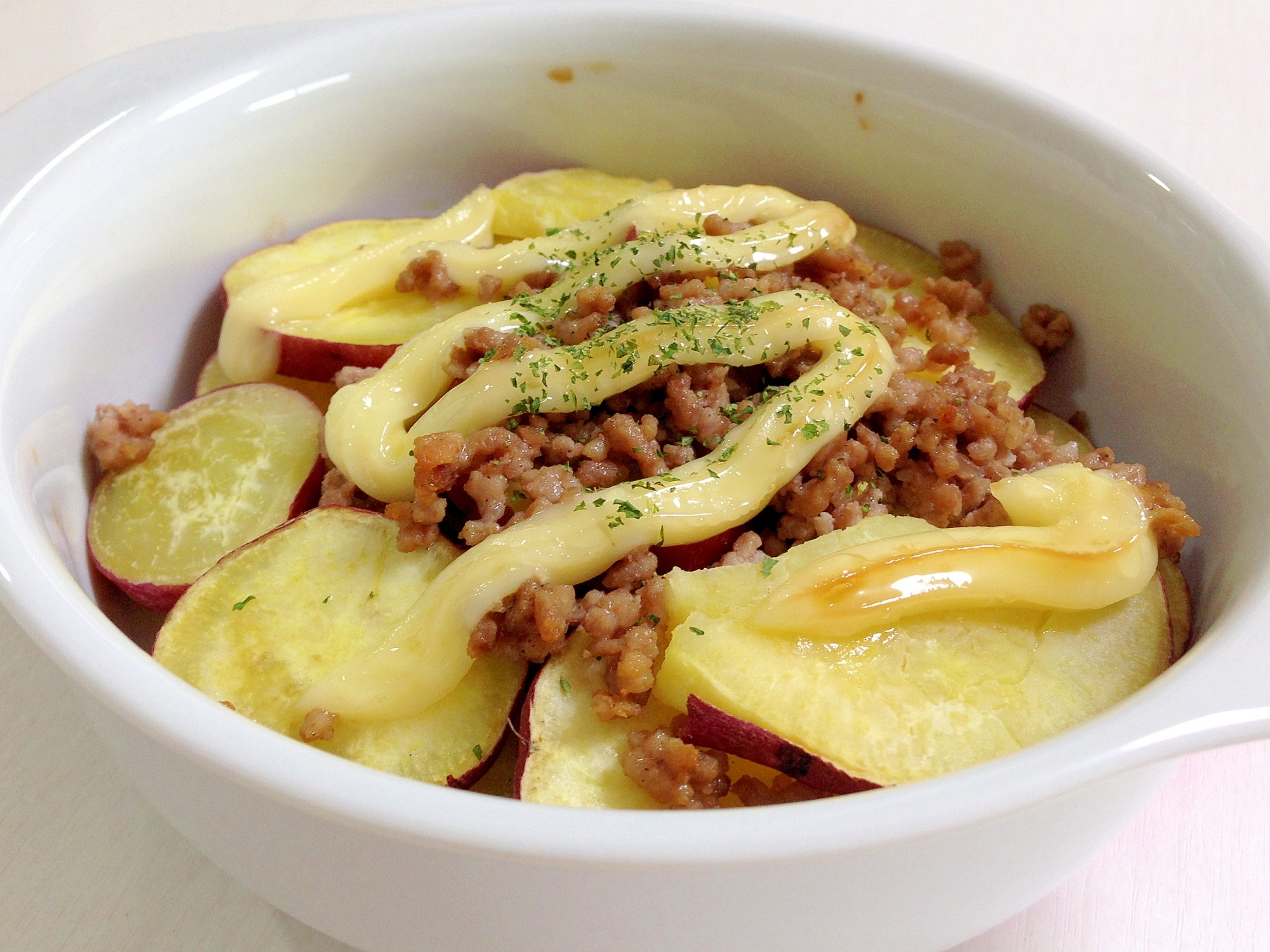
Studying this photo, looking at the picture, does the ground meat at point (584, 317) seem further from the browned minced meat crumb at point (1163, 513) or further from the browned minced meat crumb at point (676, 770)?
the browned minced meat crumb at point (1163, 513)

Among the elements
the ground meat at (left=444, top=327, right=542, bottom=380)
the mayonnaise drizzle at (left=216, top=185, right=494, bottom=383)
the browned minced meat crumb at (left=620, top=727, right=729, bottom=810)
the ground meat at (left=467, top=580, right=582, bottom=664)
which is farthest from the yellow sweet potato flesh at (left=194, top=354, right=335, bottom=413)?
the browned minced meat crumb at (left=620, top=727, right=729, bottom=810)

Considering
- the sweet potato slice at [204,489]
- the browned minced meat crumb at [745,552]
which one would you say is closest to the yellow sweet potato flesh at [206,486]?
the sweet potato slice at [204,489]

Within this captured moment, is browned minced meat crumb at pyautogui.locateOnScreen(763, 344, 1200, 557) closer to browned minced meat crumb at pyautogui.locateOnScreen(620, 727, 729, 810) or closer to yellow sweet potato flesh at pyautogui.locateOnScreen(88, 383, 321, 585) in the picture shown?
browned minced meat crumb at pyautogui.locateOnScreen(620, 727, 729, 810)

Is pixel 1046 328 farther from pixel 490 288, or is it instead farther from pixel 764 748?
pixel 764 748

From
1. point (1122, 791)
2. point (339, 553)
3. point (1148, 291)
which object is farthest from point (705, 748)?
point (1148, 291)

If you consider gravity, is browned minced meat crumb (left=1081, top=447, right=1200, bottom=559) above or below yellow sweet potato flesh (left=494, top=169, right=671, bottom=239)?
below

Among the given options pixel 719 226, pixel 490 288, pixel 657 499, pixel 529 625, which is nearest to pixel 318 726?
pixel 529 625
